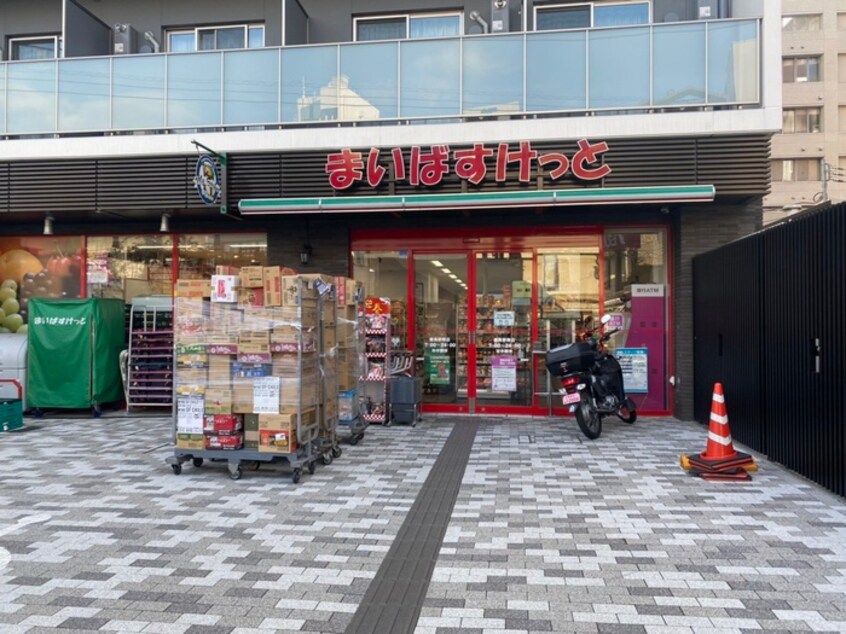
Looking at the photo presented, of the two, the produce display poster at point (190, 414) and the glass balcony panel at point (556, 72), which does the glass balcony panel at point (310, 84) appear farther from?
the produce display poster at point (190, 414)

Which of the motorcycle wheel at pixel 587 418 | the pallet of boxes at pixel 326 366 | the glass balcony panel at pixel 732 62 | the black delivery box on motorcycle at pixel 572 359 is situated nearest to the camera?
the pallet of boxes at pixel 326 366

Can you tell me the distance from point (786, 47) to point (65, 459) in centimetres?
5324

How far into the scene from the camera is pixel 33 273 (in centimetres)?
1288

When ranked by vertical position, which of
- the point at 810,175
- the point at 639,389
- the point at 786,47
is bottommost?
the point at 639,389

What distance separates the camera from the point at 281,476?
23.8ft

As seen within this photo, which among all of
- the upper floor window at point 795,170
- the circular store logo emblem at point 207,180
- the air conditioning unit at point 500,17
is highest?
the upper floor window at point 795,170

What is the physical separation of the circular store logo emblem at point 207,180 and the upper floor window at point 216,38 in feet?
10.9

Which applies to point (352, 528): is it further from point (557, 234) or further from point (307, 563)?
point (557, 234)

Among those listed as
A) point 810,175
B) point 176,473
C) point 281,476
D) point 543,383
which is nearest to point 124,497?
point 176,473

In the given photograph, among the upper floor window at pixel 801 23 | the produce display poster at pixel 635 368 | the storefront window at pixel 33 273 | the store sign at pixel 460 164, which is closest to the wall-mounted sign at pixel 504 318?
the produce display poster at pixel 635 368

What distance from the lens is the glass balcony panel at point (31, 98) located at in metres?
11.5

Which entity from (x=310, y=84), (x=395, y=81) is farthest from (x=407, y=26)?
(x=310, y=84)

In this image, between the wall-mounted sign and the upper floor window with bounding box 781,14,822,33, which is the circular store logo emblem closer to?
the wall-mounted sign

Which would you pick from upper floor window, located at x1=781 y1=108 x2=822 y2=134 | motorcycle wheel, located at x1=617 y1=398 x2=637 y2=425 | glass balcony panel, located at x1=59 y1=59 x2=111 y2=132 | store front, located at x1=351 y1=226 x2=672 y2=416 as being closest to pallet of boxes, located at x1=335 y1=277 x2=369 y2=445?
store front, located at x1=351 y1=226 x2=672 y2=416
